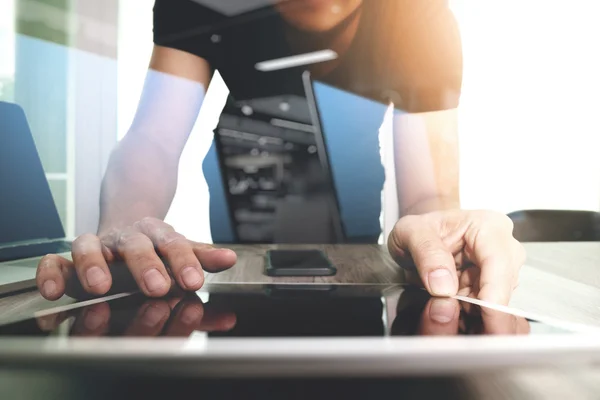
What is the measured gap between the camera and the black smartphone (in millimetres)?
400

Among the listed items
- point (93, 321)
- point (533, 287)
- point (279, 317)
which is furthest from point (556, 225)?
point (93, 321)

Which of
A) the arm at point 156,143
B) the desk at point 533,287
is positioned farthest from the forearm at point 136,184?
the desk at point 533,287

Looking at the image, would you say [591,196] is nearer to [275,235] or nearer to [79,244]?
[275,235]

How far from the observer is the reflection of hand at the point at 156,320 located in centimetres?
22

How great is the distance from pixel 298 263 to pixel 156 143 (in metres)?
0.21

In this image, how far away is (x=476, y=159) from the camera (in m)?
0.46

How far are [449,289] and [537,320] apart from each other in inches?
3.2

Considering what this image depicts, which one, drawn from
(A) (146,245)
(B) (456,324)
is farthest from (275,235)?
(B) (456,324)

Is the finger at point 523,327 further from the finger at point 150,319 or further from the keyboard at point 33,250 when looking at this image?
the keyboard at point 33,250

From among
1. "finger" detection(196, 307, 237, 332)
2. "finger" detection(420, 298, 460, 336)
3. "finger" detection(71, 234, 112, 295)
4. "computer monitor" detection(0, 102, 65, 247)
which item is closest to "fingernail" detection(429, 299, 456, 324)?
"finger" detection(420, 298, 460, 336)

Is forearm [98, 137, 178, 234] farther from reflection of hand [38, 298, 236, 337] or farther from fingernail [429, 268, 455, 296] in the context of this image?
fingernail [429, 268, 455, 296]

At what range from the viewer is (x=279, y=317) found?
0.82 ft

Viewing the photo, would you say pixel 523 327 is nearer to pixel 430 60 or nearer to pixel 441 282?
pixel 441 282

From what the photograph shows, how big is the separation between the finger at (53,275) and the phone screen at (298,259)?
0.19 m
